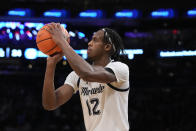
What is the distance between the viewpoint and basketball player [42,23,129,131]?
10.8 ft

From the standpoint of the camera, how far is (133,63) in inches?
393

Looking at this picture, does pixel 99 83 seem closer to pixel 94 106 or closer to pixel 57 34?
pixel 94 106

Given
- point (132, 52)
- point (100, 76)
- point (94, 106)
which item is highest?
point (100, 76)

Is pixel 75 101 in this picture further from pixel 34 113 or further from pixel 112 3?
pixel 112 3

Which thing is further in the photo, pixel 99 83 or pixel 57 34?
pixel 99 83

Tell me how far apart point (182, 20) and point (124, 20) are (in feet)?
5.43

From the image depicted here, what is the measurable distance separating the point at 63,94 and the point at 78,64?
837mm

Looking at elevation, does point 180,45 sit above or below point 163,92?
above

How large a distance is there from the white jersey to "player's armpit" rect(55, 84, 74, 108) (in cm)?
32

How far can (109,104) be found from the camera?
11.5 ft

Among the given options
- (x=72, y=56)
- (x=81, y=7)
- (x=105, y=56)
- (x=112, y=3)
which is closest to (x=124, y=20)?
(x=112, y=3)

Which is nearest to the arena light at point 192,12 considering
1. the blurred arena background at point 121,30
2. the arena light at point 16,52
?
the blurred arena background at point 121,30

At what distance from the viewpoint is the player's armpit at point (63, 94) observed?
390cm

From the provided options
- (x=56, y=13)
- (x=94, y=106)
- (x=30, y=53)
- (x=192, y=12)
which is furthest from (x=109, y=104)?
(x=192, y=12)
